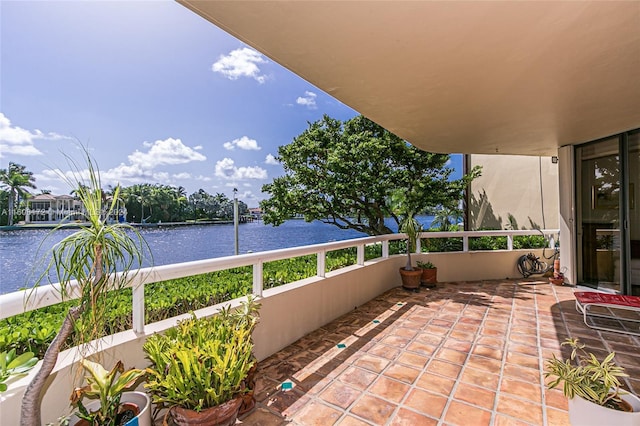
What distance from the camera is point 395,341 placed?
3.29 m

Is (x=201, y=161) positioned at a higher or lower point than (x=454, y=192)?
higher

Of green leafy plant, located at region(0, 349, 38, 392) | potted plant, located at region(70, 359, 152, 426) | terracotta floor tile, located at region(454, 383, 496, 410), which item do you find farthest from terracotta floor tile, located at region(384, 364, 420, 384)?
green leafy plant, located at region(0, 349, 38, 392)

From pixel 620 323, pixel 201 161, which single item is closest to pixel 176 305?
pixel 620 323

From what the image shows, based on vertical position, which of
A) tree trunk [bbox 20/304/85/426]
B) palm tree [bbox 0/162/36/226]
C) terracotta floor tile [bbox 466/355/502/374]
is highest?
palm tree [bbox 0/162/36/226]

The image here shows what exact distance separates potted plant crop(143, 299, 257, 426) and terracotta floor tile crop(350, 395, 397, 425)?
931 millimetres

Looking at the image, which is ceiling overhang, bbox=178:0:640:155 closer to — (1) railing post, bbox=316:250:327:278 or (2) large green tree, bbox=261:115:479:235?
(1) railing post, bbox=316:250:327:278

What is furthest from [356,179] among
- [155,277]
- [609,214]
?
[155,277]

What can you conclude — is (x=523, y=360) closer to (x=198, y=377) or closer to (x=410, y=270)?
(x=410, y=270)

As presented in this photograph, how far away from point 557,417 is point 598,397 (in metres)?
0.51

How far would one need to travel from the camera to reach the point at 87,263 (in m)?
1.41

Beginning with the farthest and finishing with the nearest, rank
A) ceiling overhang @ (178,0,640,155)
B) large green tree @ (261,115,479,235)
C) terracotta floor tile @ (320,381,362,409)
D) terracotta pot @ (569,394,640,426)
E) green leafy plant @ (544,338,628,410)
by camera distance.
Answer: large green tree @ (261,115,479,235), terracotta floor tile @ (320,381,362,409), ceiling overhang @ (178,0,640,155), green leafy plant @ (544,338,628,410), terracotta pot @ (569,394,640,426)

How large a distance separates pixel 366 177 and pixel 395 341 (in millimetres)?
5103

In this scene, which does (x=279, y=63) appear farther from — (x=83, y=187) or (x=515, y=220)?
(x=515, y=220)

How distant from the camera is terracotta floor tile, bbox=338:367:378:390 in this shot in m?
2.48
